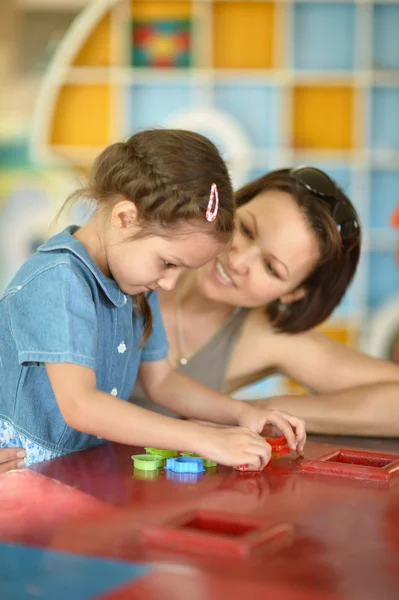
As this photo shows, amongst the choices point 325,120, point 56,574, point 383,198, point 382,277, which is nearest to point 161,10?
point 325,120

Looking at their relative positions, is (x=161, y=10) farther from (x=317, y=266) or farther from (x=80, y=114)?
(x=317, y=266)

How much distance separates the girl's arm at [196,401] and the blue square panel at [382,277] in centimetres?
346

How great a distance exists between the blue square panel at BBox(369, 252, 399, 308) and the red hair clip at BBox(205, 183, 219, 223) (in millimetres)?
3702

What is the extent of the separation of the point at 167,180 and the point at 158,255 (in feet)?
0.39

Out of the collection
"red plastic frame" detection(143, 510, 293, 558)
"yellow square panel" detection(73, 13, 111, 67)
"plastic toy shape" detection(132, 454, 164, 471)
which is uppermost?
"yellow square panel" detection(73, 13, 111, 67)

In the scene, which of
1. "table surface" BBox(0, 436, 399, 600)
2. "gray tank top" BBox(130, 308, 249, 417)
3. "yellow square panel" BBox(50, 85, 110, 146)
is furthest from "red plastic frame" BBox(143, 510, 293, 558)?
"yellow square panel" BBox(50, 85, 110, 146)

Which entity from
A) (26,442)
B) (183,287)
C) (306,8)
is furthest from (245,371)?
(306,8)

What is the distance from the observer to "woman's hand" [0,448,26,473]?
132cm

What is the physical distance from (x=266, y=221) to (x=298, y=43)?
3.46 m

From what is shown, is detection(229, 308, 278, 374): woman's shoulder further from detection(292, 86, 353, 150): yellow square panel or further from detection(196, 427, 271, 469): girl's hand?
detection(292, 86, 353, 150): yellow square panel

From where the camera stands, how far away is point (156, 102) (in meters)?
5.04

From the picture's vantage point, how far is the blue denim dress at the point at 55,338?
4.27 ft

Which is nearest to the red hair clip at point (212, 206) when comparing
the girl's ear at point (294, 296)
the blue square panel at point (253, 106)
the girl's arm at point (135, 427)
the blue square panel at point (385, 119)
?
the girl's arm at point (135, 427)

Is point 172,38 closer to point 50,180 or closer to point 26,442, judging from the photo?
point 50,180
